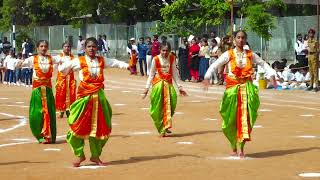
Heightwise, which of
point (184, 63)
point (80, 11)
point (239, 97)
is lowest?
point (239, 97)

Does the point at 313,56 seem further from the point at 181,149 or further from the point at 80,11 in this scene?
the point at 80,11

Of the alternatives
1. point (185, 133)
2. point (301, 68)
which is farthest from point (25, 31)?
point (185, 133)

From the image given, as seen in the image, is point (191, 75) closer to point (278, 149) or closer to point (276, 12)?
point (276, 12)

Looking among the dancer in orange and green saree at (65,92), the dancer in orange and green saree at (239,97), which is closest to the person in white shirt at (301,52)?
the dancer in orange and green saree at (65,92)

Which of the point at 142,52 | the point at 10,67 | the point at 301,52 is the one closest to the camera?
the point at 301,52

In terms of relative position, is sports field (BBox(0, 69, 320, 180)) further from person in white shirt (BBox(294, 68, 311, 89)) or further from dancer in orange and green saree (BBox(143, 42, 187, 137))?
person in white shirt (BBox(294, 68, 311, 89))

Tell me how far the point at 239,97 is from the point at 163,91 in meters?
3.27

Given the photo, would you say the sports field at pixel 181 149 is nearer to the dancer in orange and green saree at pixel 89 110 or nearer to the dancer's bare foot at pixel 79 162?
the dancer's bare foot at pixel 79 162

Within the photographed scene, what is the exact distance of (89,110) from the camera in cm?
1095

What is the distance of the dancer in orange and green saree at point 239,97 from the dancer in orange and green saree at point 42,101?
3.58 meters

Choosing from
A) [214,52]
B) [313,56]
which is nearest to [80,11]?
[214,52]

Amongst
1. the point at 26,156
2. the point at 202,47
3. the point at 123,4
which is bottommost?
the point at 26,156

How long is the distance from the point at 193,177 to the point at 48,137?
15.5 ft

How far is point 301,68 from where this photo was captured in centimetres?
2470
